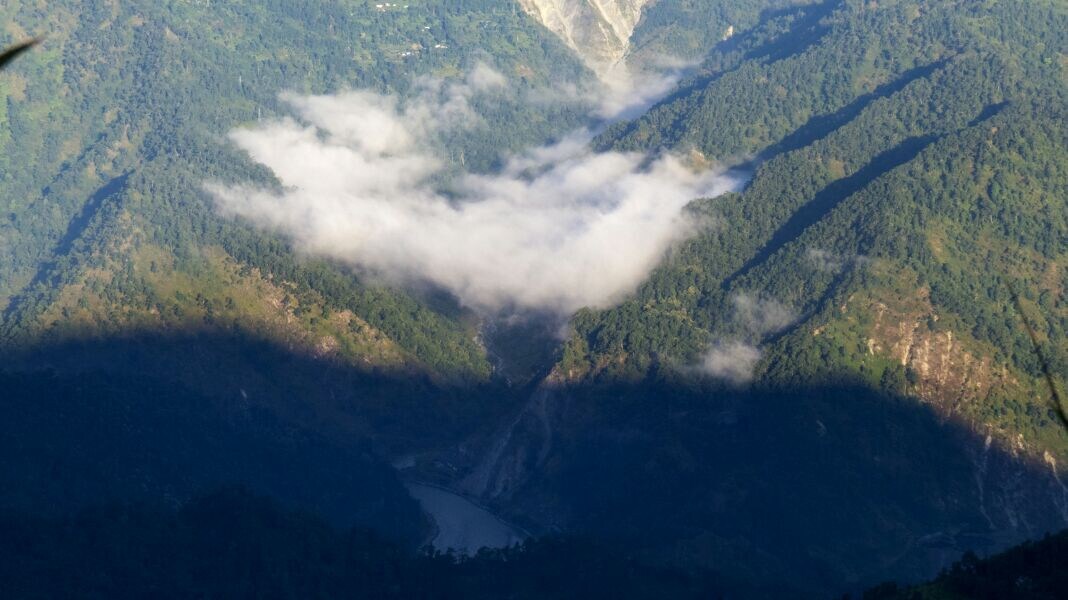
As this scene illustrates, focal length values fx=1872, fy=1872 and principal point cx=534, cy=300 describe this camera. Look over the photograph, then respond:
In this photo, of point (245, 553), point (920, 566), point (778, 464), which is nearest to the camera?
point (245, 553)

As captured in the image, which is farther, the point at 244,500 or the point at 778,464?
the point at 778,464

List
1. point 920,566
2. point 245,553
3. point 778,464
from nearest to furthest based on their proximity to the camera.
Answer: point 245,553 < point 920,566 < point 778,464

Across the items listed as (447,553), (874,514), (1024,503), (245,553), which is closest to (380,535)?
(447,553)

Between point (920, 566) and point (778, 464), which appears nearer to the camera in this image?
point (920, 566)

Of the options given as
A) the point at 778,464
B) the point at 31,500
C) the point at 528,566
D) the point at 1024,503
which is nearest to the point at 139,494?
the point at 31,500

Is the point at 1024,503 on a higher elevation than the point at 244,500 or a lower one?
higher

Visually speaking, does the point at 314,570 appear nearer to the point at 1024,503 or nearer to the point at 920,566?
the point at 920,566

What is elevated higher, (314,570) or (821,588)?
(821,588)

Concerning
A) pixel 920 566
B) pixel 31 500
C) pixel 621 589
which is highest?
pixel 920 566

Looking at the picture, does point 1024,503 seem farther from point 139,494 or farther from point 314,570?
point 139,494
